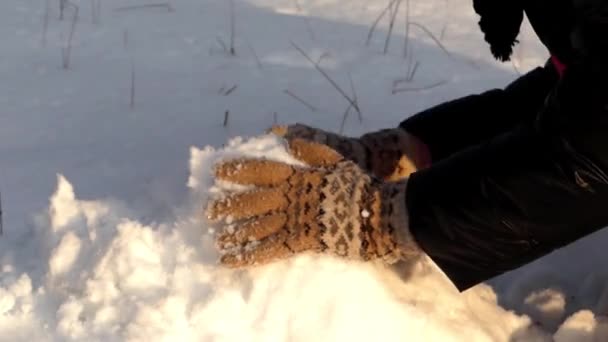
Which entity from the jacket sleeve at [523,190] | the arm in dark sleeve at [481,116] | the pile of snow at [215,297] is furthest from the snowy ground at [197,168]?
the arm in dark sleeve at [481,116]

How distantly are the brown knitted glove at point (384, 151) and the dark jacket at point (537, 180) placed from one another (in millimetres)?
263

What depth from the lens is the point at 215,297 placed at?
148cm

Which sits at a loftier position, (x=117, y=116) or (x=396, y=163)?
(x=396, y=163)

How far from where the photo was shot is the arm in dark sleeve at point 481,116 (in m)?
1.91

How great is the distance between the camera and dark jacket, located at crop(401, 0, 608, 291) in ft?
4.48

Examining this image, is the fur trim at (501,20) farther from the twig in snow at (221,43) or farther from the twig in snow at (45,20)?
the twig in snow at (45,20)

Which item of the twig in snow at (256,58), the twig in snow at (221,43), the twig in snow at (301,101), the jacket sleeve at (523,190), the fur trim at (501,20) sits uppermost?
the fur trim at (501,20)

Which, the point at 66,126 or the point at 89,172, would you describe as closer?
the point at 89,172

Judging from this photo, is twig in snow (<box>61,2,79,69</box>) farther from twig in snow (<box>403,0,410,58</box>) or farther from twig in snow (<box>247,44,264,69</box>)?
twig in snow (<box>403,0,410,58</box>)

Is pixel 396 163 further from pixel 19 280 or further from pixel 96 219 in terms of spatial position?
pixel 19 280

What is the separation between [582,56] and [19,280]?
89cm

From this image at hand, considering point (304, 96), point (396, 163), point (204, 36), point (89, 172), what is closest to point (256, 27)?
point (204, 36)

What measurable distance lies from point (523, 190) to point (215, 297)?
441 millimetres

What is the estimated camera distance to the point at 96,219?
1716 millimetres
